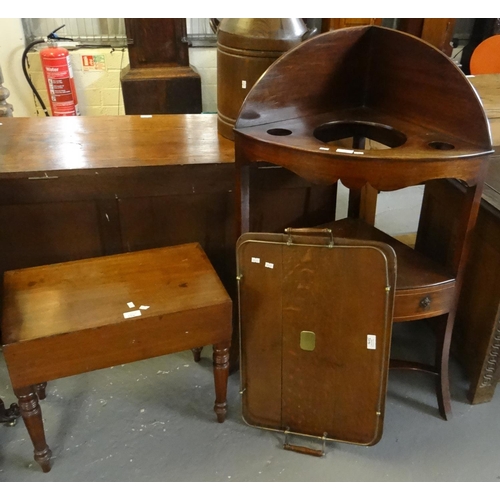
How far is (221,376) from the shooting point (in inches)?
54.7

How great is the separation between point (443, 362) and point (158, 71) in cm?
224

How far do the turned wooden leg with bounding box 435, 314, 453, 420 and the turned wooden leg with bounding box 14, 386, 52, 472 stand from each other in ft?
3.40

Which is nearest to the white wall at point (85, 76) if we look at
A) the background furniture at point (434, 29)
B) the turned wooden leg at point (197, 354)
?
the background furniture at point (434, 29)

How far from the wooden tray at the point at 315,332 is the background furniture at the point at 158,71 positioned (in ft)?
6.37

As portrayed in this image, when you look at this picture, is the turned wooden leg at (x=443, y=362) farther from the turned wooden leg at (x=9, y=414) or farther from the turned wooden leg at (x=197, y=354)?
the turned wooden leg at (x=9, y=414)

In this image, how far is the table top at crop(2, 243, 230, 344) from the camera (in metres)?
1.18

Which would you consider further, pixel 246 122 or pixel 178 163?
pixel 178 163

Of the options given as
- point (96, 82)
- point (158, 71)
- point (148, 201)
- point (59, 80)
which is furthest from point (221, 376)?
point (96, 82)

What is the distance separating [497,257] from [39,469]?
1.32 metres

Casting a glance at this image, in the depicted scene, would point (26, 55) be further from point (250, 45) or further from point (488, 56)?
point (488, 56)

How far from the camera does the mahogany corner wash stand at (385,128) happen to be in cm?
109

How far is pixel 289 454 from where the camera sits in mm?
1370

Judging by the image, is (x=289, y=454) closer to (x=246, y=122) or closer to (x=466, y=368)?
(x=466, y=368)
